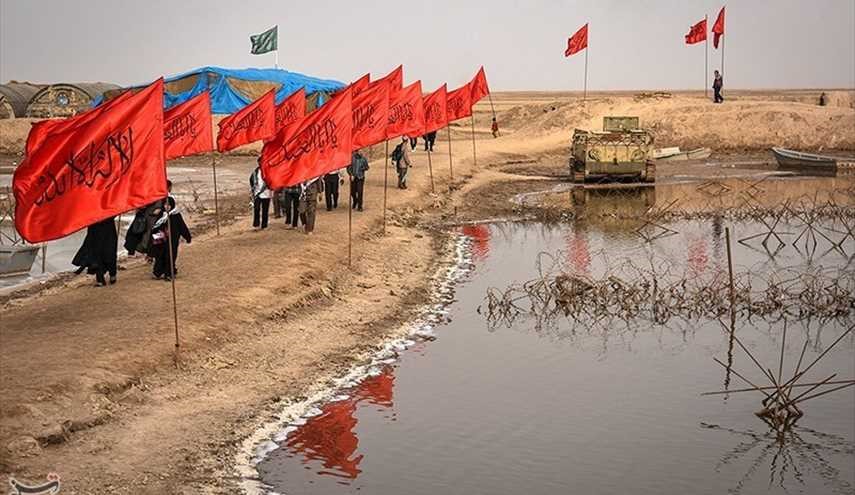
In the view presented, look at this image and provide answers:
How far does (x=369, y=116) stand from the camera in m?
23.4

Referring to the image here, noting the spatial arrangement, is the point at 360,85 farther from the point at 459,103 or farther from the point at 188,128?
the point at 459,103

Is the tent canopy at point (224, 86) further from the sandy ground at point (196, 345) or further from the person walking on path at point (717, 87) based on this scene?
the sandy ground at point (196, 345)

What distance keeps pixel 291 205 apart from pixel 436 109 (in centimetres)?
1112

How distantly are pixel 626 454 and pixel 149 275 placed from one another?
9206 millimetres

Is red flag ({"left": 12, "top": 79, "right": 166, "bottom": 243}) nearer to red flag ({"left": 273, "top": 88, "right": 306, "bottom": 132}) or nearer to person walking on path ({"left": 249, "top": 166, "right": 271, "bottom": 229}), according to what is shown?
person walking on path ({"left": 249, "top": 166, "right": 271, "bottom": 229})

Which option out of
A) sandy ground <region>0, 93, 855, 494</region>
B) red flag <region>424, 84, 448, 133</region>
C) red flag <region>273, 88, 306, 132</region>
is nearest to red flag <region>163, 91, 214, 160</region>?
sandy ground <region>0, 93, 855, 494</region>

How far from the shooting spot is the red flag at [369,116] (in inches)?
918

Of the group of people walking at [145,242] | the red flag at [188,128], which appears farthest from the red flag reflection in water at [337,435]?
the red flag at [188,128]

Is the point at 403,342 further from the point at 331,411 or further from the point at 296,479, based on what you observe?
the point at 296,479

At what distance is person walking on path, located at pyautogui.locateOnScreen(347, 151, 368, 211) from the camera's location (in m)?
26.1

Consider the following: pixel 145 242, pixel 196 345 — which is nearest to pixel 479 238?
pixel 145 242

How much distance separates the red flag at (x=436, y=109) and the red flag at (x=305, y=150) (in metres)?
14.6

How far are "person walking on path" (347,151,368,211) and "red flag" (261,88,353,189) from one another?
18.0 feet

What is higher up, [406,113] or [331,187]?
[406,113]
